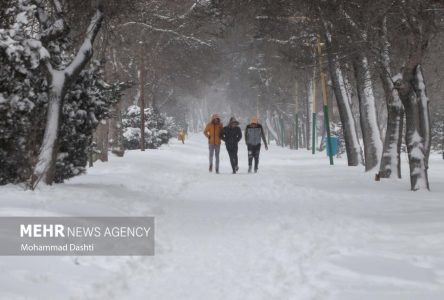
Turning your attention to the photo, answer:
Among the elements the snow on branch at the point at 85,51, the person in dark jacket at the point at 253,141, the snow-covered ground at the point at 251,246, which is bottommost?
the snow-covered ground at the point at 251,246

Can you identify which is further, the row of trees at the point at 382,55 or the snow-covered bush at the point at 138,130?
the snow-covered bush at the point at 138,130

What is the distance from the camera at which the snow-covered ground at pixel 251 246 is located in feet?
16.9

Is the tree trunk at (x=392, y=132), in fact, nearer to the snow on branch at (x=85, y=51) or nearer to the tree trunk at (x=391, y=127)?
the tree trunk at (x=391, y=127)

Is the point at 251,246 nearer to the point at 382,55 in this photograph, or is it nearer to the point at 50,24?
the point at 50,24

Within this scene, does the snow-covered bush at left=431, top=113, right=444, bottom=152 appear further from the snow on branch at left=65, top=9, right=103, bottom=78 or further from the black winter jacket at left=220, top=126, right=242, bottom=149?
the snow on branch at left=65, top=9, right=103, bottom=78

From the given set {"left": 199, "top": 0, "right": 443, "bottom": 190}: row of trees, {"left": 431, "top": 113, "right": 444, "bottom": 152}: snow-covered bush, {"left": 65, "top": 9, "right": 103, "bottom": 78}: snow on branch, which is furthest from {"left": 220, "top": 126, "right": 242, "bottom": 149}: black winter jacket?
{"left": 431, "top": 113, "right": 444, "bottom": 152}: snow-covered bush

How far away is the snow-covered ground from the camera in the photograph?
5.16 m

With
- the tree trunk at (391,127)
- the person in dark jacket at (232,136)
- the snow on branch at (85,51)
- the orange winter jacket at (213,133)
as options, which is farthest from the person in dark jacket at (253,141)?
the snow on branch at (85,51)

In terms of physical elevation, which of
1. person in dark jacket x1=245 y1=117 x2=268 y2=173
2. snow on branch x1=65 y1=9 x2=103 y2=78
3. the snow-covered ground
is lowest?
the snow-covered ground

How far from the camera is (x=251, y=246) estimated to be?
7.06m

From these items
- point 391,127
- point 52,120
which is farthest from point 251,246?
point 391,127

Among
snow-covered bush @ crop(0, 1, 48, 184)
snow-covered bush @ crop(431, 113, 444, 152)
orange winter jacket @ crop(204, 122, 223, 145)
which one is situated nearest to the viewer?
snow-covered bush @ crop(0, 1, 48, 184)

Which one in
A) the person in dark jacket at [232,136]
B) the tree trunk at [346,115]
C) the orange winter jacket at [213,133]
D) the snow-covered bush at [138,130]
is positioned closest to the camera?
the person in dark jacket at [232,136]

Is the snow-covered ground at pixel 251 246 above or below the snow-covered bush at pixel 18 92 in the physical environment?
below
